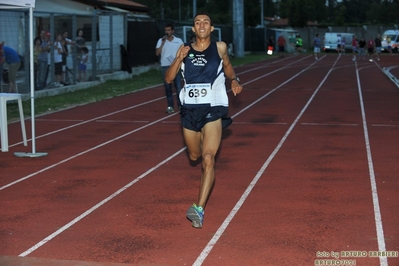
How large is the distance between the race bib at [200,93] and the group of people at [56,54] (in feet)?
45.6

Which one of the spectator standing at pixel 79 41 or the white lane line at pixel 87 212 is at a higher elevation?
the spectator standing at pixel 79 41

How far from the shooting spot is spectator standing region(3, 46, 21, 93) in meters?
18.6

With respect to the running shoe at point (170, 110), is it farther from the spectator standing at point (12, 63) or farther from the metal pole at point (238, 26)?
the metal pole at point (238, 26)

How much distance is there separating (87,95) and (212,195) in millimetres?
13594

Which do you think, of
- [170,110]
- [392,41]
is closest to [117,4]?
[170,110]

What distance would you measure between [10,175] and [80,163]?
121 cm

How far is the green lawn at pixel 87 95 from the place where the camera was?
18109 millimetres

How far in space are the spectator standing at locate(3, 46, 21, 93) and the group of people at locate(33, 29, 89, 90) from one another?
194 centimetres

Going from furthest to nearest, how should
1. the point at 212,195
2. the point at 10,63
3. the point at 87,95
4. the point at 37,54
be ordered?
the point at 87,95 < the point at 37,54 < the point at 10,63 < the point at 212,195

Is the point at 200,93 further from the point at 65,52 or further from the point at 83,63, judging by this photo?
the point at 83,63

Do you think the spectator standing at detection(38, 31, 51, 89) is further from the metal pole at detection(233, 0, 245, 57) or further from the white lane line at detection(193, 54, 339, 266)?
the metal pole at detection(233, 0, 245, 57)

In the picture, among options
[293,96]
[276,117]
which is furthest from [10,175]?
[293,96]

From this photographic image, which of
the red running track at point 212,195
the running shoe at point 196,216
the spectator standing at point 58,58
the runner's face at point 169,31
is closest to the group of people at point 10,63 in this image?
the red running track at point 212,195

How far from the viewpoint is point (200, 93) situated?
7652 mm
